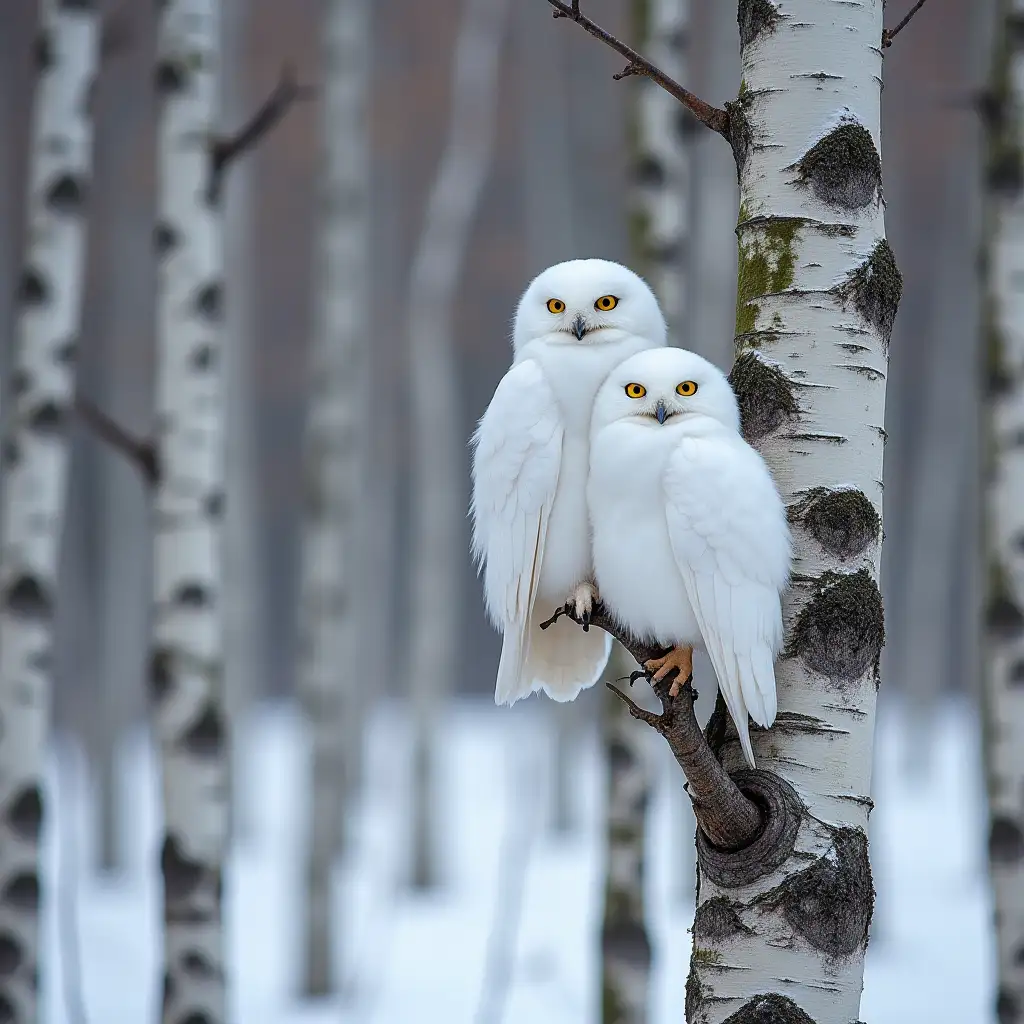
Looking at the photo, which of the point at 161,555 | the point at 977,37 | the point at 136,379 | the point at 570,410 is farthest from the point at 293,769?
the point at 570,410

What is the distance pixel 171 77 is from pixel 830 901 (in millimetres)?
2840

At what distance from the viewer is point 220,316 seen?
332 centimetres

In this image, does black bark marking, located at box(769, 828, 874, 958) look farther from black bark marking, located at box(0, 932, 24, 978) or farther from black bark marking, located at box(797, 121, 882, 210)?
black bark marking, located at box(0, 932, 24, 978)

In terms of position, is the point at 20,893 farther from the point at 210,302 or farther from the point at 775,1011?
the point at 775,1011

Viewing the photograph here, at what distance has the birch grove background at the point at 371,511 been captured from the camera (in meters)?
3.24

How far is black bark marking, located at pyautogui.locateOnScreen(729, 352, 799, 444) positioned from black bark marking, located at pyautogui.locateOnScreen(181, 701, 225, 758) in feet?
6.59

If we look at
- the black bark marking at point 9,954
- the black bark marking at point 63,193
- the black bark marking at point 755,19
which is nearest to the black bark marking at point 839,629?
the black bark marking at point 755,19

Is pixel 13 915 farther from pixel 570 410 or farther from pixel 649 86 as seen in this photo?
pixel 649 86

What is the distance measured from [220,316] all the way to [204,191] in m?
0.34

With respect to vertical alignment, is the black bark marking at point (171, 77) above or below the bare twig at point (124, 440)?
above

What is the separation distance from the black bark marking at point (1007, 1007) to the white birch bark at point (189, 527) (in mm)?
1935

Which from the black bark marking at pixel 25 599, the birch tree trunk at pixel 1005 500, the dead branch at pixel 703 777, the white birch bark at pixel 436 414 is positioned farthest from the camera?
the white birch bark at pixel 436 414

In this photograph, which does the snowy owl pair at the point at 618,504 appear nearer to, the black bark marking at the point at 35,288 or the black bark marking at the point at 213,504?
the black bark marking at the point at 213,504

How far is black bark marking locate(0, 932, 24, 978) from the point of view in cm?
317
